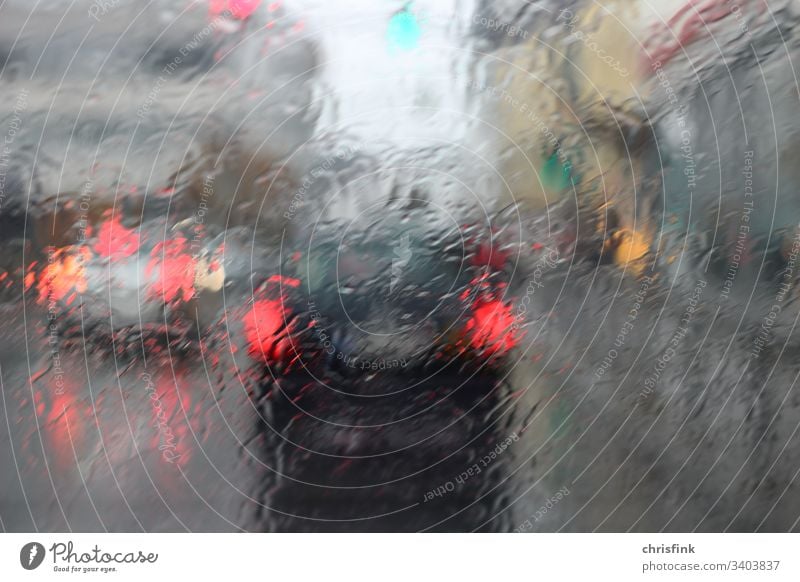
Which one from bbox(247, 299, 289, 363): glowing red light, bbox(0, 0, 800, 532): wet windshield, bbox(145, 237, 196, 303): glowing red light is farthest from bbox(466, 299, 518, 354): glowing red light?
bbox(145, 237, 196, 303): glowing red light

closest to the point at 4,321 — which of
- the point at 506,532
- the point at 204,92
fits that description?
the point at 204,92

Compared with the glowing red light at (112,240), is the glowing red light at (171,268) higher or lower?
lower

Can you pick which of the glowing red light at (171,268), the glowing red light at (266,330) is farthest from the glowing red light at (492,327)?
the glowing red light at (171,268)

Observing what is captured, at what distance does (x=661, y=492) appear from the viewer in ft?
2.80

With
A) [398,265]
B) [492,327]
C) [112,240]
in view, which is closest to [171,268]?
[112,240]

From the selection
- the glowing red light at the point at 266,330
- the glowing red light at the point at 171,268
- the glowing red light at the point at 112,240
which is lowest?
the glowing red light at the point at 266,330

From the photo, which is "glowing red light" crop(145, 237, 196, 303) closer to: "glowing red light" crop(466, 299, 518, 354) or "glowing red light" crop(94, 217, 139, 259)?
"glowing red light" crop(94, 217, 139, 259)

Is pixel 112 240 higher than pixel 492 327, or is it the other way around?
pixel 112 240
